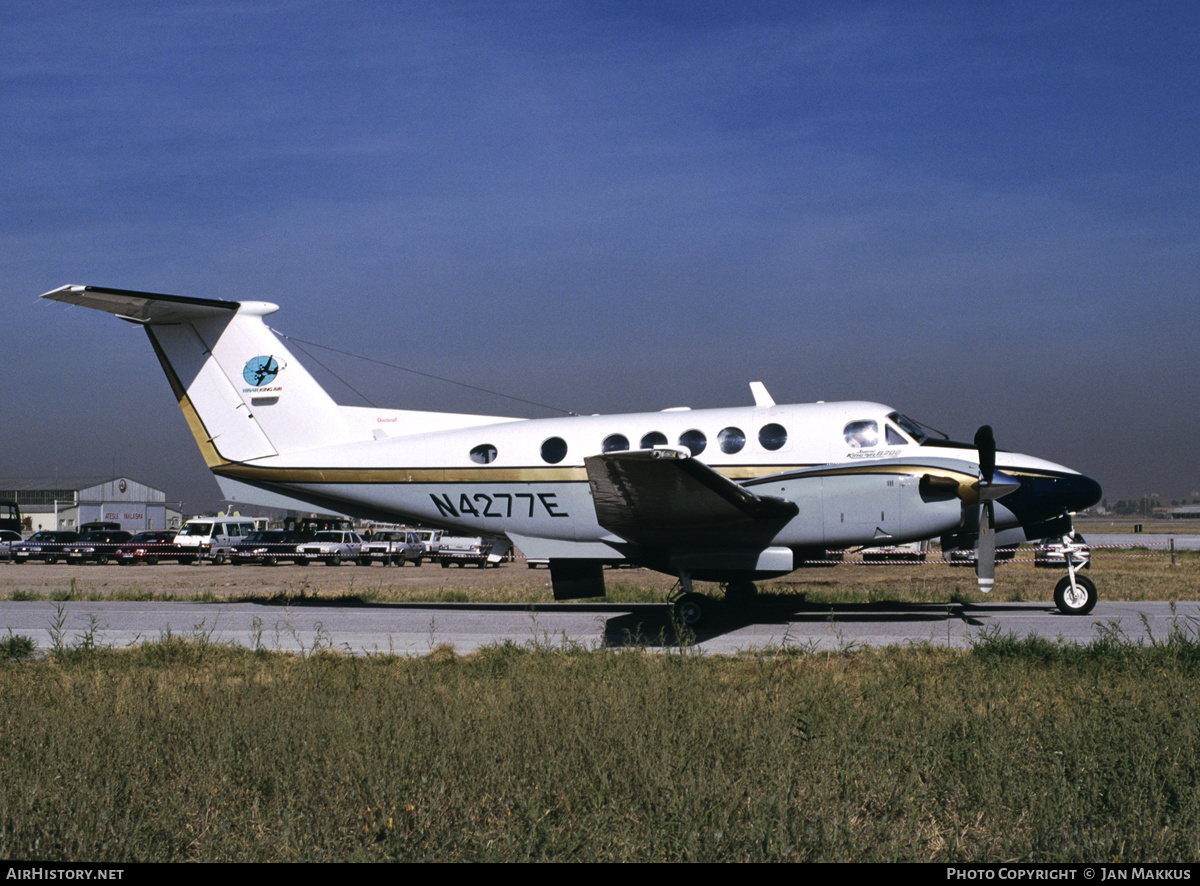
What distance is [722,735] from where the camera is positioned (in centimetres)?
621

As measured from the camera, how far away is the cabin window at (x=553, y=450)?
16.0 m

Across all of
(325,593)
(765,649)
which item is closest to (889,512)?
(765,649)

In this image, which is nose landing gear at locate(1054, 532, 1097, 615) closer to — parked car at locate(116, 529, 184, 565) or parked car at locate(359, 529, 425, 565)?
parked car at locate(359, 529, 425, 565)

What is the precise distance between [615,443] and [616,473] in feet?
10.0

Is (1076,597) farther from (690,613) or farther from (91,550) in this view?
(91,550)

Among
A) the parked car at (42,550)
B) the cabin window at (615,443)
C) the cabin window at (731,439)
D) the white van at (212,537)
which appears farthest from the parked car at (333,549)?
the cabin window at (731,439)

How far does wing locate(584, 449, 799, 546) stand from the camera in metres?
12.4

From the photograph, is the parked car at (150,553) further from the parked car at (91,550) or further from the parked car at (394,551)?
the parked car at (394,551)

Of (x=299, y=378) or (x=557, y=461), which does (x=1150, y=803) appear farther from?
(x=299, y=378)

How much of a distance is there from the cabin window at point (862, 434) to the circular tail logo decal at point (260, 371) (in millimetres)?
10650

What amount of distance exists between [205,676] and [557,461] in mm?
7613

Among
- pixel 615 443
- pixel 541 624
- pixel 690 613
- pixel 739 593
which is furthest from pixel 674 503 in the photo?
pixel 739 593

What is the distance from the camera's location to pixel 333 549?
40.4 m

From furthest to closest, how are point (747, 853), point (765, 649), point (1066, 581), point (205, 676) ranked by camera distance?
point (1066, 581), point (765, 649), point (205, 676), point (747, 853)
